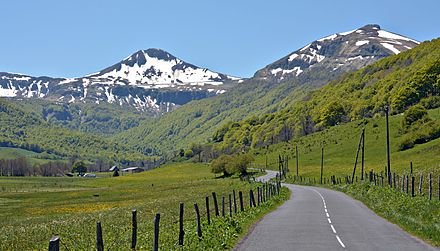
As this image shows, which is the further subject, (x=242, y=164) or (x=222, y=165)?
(x=222, y=165)

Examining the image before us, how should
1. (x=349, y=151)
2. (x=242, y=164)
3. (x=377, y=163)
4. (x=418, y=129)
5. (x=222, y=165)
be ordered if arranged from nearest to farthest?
1. (x=377, y=163)
2. (x=418, y=129)
3. (x=349, y=151)
4. (x=242, y=164)
5. (x=222, y=165)

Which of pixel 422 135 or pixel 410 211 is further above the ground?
pixel 422 135

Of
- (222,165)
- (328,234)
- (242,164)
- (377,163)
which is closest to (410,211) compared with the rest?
(328,234)

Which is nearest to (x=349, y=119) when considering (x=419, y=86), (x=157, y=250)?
(x=419, y=86)

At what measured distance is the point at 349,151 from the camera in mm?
134250

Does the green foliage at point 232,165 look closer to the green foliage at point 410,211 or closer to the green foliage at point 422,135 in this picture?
the green foliage at point 422,135

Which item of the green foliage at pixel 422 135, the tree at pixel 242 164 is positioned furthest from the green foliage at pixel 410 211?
the tree at pixel 242 164

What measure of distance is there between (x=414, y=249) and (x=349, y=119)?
170 m

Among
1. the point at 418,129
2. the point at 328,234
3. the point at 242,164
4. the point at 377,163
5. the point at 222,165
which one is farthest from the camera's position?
the point at 222,165

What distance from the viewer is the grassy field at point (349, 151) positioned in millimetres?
99494

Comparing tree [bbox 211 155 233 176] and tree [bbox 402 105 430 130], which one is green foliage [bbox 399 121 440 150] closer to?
tree [bbox 402 105 430 130]

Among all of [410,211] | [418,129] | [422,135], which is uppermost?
[418,129]

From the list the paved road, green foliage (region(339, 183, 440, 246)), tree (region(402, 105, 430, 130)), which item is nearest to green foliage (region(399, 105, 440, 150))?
tree (region(402, 105, 430, 130))

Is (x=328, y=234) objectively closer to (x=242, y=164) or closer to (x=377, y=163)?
(x=377, y=163)
